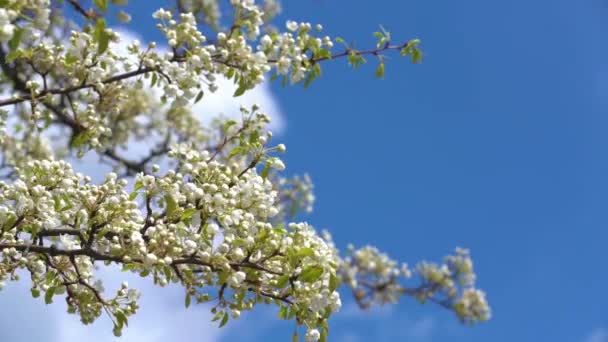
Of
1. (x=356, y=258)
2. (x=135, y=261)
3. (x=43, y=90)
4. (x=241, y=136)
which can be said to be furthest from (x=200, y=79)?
(x=356, y=258)

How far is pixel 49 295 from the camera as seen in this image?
14.1 feet

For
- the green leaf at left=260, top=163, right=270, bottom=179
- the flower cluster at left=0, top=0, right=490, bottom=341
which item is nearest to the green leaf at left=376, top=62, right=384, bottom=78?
the flower cluster at left=0, top=0, right=490, bottom=341

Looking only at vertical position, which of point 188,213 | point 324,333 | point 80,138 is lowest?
point 324,333

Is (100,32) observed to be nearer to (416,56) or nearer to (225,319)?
(225,319)

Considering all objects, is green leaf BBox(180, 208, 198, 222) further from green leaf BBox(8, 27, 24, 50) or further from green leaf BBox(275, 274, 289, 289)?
green leaf BBox(8, 27, 24, 50)

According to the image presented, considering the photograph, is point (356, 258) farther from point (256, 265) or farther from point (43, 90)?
point (256, 265)

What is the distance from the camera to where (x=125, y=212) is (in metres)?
3.93

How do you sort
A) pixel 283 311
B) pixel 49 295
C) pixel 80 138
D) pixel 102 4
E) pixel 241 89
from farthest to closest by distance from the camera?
pixel 80 138, pixel 241 89, pixel 49 295, pixel 283 311, pixel 102 4

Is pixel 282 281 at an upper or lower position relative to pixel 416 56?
lower

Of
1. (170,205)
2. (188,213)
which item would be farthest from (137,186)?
(188,213)

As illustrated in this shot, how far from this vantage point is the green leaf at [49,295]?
14.1 ft

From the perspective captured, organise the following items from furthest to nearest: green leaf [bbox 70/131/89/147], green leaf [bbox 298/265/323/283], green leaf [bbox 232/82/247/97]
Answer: green leaf [bbox 70/131/89/147] < green leaf [bbox 232/82/247/97] < green leaf [bbox 298/265/323/283]

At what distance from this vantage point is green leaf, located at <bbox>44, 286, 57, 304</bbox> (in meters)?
4.30

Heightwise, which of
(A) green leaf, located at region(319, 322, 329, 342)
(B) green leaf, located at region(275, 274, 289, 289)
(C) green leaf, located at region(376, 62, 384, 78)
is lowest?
(A) green leaf, located at region(319, 322, 329, 342)
